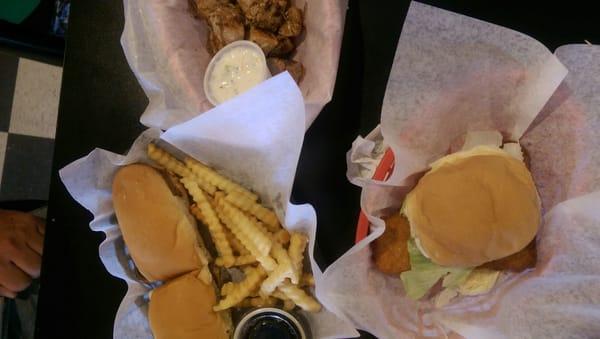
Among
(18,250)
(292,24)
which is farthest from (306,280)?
(18,250)

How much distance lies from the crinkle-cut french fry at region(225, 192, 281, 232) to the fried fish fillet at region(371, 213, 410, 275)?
208 mm

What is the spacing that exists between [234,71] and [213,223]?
1.06 feet

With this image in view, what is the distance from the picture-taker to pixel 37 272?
1.55 meters

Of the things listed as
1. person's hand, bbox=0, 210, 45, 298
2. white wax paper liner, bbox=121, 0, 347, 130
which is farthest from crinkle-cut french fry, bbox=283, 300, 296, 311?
person's hand, bbox=0, 210, 45, 298

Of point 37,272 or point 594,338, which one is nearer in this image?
point 594,338

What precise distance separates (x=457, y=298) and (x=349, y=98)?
465mm

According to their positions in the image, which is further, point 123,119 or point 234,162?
point 123,119

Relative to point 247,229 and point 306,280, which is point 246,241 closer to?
point 247,229

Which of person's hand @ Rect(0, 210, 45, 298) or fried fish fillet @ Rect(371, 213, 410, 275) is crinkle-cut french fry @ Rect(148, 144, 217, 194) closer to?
fried fish fillet @ Rect(371, 213, 410, 275)

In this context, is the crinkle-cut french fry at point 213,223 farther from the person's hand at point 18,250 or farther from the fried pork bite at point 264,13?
the person's hand at point 18,250

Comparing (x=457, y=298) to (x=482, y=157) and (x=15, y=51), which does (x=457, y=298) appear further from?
(x=15, y=51)

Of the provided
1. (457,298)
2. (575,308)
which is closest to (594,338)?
(575,308)

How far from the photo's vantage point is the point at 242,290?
3.28 feet

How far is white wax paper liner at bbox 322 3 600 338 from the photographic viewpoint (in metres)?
0.90
